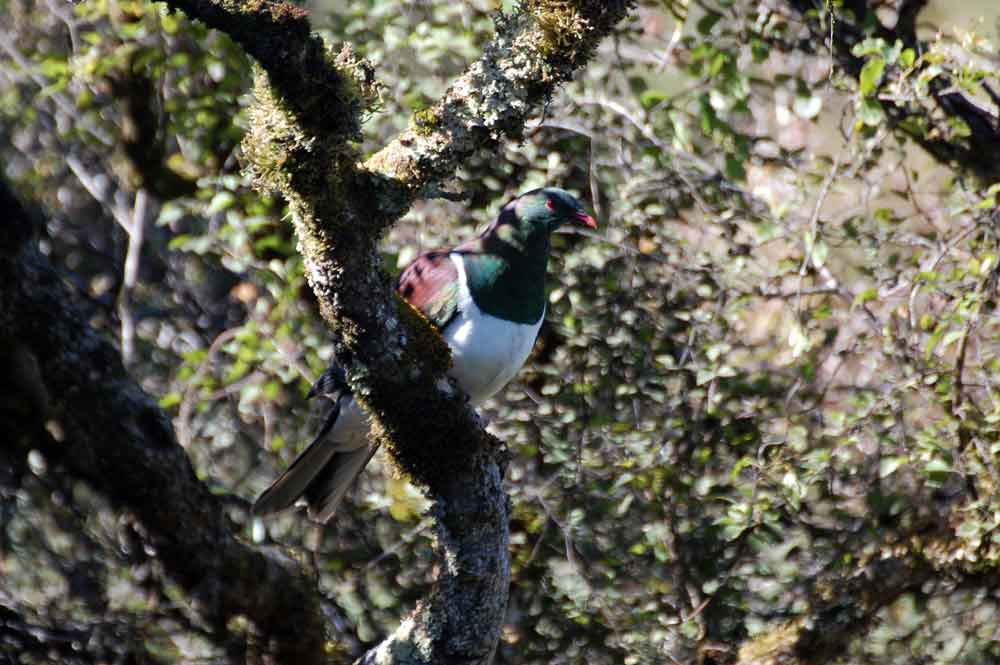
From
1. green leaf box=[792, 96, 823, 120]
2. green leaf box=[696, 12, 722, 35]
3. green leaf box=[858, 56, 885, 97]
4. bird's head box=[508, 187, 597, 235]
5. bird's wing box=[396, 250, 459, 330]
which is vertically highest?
green leaf box=[696, 12, 722, 35]

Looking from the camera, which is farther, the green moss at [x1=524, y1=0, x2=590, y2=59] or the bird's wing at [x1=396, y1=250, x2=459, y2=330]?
the bird's wing at [x1=396, y1=250, x2=459, y2=330]

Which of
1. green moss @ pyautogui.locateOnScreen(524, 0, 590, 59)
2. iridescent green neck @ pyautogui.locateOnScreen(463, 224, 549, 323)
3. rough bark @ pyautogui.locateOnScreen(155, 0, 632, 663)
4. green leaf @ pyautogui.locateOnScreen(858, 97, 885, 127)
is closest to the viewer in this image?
rough bark @ pyautogui.locateOnScreen(155, 0, 632, 663)

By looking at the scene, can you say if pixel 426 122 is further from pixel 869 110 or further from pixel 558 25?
pixel 869 110

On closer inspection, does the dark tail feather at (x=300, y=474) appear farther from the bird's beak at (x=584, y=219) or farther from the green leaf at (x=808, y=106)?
the green leaf at (x=808, y=106)

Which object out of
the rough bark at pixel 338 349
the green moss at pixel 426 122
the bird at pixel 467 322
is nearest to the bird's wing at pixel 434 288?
the bird at pixel 467 322

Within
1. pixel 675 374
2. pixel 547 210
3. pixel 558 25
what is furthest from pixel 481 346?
pixel 558 25

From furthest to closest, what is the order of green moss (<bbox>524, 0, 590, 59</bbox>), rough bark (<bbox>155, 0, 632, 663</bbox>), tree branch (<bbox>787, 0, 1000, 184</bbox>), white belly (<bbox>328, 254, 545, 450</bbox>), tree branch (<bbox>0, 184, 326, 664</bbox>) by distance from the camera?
1. tree branch (<bbox>787, 0, 1000, 184</bbox>)
2. white belly (<bbox>328, 254, 545, 450</bbox>)
3. tree branch (<bbox>0, 184, 326, 664</bbox>)
4. green moss (<bbox>524, 0, 590, 59</bbox>)
5. rough bark (<bbox>155, 0, 632, 663</bbox>)

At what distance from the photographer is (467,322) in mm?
3934

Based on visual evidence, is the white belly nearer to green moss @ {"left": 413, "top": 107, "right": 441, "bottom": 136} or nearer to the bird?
the bird

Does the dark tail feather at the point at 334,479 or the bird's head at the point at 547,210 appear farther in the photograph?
the bird's head at the point at 547,210

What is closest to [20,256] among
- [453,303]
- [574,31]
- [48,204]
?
[453,303]

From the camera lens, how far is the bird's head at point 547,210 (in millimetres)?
4141

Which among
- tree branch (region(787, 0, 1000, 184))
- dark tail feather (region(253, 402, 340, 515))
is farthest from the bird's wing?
tree branch (region(787, 0, 1000, 184))

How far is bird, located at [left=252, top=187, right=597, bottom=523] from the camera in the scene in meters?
3.89
